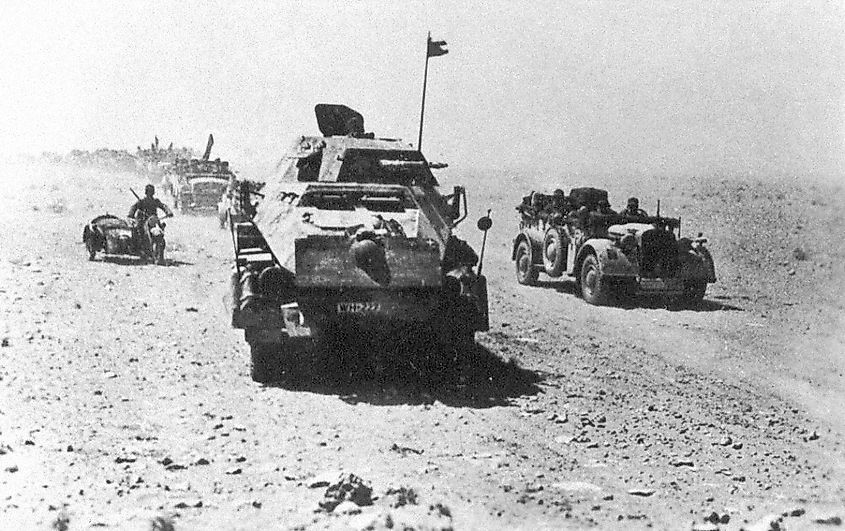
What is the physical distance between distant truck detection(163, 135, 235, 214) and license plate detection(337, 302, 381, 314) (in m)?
20.3

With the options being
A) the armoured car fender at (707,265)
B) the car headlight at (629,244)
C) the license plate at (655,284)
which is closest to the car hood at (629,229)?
the car headlight at (629,244)

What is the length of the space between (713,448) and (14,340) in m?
7.54

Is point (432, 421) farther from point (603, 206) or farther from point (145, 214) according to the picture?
point (145, 214)

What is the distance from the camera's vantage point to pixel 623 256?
50.9 ft

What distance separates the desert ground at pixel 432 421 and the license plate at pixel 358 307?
74 centimetres

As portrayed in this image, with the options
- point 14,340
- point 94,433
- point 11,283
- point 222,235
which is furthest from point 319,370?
point 222,235

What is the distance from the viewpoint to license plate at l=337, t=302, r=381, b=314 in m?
9.44

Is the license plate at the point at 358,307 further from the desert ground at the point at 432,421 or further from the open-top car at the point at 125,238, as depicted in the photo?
the open-top car at the point at 125,238

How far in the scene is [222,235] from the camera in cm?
2420

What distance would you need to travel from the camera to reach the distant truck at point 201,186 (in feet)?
97.5

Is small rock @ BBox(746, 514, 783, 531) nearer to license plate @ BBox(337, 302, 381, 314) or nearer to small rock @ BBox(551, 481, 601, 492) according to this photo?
small rock @ BBox(551, 481, 601, 492)

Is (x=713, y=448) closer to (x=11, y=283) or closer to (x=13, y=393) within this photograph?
(x=13, y=393)

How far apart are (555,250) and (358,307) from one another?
8.40 meters

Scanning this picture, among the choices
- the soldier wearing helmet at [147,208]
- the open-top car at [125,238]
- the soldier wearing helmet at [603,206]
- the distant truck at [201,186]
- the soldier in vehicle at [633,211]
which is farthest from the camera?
A: the distant truck at [201,186]
